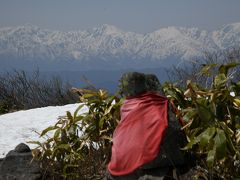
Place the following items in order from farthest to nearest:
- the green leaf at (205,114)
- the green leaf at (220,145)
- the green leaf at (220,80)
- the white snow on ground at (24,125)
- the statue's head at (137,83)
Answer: the white snow on ground at (24,125) < the statue's head at (137,83) < the green leaf at (220,80) < the green leaf at (205,114) < the green leaf at (220,145)

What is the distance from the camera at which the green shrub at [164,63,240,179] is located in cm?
267

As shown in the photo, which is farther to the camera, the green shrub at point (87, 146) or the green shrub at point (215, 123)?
the green shrub at point (87, 146)

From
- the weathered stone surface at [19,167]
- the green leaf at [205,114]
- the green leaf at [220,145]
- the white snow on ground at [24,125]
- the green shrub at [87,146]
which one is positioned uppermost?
the green leaf at [205,114]

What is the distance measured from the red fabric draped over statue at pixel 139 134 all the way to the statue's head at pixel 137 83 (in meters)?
0.09

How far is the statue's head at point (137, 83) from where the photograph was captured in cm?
332

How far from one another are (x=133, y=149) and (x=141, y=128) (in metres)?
0.15

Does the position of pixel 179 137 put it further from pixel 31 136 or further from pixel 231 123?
pixel 31 136

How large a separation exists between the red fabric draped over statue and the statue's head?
9cm

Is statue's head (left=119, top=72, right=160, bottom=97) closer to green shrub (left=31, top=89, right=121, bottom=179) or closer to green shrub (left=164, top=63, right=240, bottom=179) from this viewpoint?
green shrub (left=164, top=63, right=240, bottom=179)

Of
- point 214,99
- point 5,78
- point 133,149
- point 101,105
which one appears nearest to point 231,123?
point 214,99

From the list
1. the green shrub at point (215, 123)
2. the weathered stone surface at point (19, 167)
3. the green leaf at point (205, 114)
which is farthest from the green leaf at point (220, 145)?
the weathered stone surface at point (19, 167)

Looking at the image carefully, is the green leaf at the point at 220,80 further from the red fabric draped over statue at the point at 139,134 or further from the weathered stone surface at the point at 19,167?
the weathered stone surface at the point at 19,167

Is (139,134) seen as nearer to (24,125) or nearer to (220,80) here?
(220,80)

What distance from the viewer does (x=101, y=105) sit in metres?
3.99
